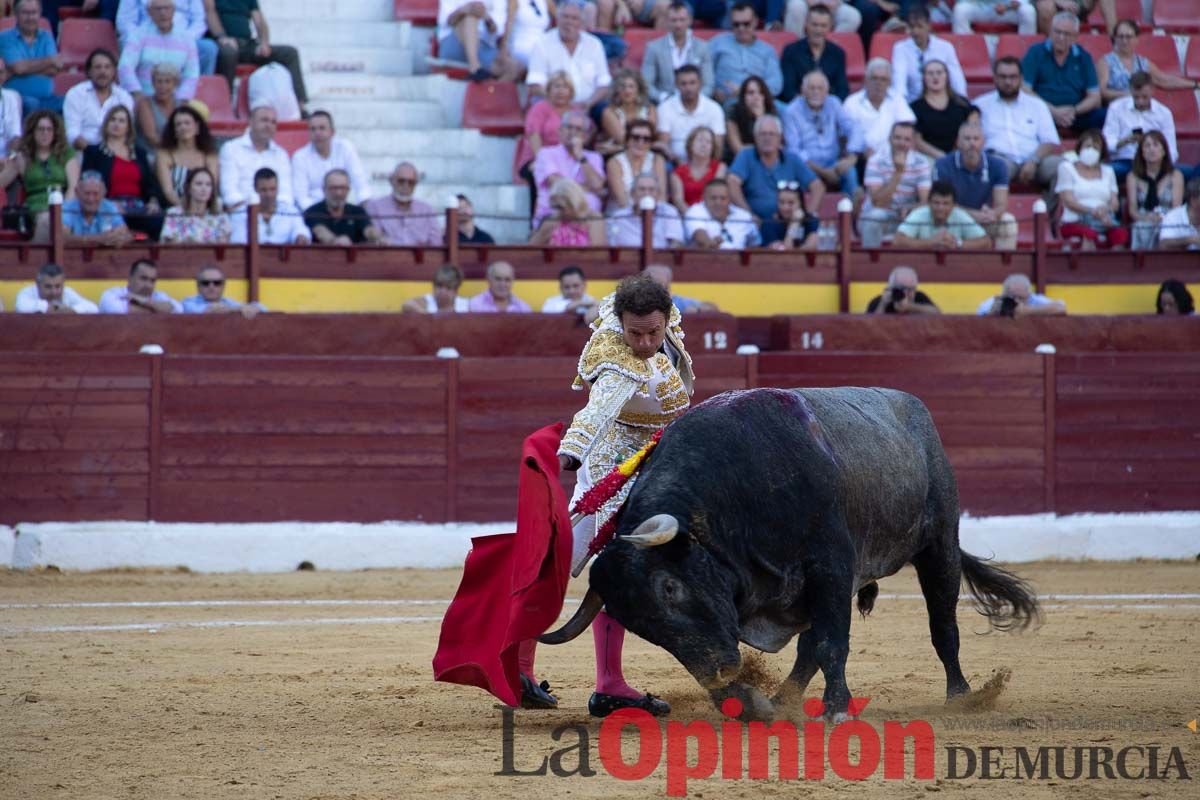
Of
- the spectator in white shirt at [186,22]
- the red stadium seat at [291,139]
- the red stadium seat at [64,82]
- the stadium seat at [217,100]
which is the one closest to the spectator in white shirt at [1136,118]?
the red stadium seat at [291,139]

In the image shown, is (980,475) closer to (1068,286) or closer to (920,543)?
(1068,286)

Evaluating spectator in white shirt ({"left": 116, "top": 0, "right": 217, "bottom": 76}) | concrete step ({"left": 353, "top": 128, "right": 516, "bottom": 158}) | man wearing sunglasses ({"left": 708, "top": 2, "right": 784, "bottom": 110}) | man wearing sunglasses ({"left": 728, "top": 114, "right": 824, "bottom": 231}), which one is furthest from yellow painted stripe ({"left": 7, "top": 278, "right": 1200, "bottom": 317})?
spectator in white shirt ({"left": 116, "top": 0, "right": 217, "bottom": 76})

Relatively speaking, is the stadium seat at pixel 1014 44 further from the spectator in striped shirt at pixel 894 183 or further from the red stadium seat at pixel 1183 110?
the spectator in striped shirt at pixel 894 183

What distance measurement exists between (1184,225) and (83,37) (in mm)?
→ 7526

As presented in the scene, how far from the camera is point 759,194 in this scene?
1049 centimetres

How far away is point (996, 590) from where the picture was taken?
5.29 m

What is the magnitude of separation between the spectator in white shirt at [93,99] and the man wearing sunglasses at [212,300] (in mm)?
1340

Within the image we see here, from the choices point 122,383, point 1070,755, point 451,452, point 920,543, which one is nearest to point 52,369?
point 122,383

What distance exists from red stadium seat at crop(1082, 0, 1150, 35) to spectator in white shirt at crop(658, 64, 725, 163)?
13.1ft

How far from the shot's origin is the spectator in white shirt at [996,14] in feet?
41.9

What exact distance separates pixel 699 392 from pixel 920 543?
449 centimetres

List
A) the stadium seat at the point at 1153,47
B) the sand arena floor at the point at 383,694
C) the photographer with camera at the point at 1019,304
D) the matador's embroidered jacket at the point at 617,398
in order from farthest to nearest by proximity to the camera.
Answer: the stadium seat at the point at 1153,47 < the photographer with camera at the point at 1019,304 < the matador's embroidered jacket at the point at 617,398 < the sand arena floor at the point at 383,694

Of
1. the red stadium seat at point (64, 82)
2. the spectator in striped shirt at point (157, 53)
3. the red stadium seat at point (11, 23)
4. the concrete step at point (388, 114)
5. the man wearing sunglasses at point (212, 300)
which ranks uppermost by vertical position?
the red stadium seat at point (11, 23)

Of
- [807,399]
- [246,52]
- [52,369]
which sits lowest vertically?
[52,369]
